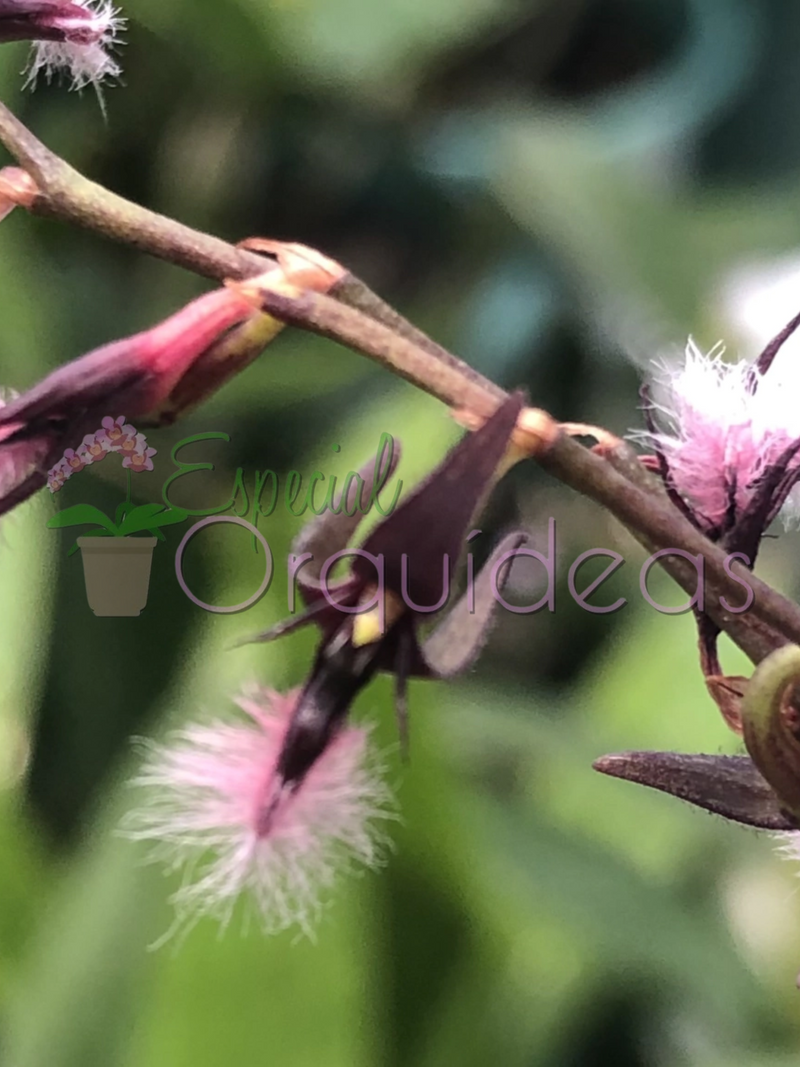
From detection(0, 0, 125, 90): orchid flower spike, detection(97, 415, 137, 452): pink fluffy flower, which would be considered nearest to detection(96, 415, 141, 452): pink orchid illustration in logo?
detection(97, 415, 137, 452): pink fluffy flower

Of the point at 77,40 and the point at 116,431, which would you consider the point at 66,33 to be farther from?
the point at 116,431

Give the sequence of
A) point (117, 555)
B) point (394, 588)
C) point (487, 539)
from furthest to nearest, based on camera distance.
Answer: point (487, 539)
point (117, 555)
point (394, 588)

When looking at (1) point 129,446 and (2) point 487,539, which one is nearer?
(1) point 129,446

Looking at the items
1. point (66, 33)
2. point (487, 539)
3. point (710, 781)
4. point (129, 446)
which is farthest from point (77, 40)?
point (487, 539)

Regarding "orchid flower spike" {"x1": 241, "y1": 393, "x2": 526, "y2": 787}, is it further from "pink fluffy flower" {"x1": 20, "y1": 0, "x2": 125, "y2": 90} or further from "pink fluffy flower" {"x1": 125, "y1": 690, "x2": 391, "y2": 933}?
"pink fluffy flower" {"x1": 20, "y1": 0, "x2": 125, "y2": 90}

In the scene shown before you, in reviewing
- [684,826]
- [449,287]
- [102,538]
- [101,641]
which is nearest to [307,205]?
[449,287]

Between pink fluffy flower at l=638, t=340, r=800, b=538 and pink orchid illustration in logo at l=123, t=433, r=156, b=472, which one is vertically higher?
A: pink fluffy flower at l=638, t=340, r=800, b=538
